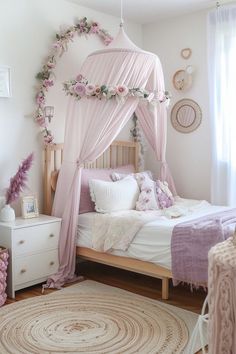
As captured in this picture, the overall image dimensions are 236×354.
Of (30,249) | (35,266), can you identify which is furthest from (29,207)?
(35,266)

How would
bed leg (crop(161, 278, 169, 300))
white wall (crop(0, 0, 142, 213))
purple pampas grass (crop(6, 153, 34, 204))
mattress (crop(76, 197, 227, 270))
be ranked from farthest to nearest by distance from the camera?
white wall (crop(0, 0, 142, 213)) < purple pampas grass (crop(6, 153, 34, 204)) < bed leg (crop(161, 278, 169, 300)) < mattress (crop(76, 197, 227, 270))

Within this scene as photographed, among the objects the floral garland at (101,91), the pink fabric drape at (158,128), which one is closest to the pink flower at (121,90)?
the floral garland at (101,91)

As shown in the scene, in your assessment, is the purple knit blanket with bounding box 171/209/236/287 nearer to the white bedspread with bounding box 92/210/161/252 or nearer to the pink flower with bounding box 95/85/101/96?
the white bedspread with bounding box 92/210/161/252

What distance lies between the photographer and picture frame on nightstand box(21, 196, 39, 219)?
382 centimetres

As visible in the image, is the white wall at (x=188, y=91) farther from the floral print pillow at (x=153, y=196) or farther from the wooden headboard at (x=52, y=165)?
the wooden headboard at (x=52, y=165)

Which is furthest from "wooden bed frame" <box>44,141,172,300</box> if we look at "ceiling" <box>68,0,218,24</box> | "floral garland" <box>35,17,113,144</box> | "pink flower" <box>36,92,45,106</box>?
"ceiling" <box>68,0,218,24</box>

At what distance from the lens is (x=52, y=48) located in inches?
164

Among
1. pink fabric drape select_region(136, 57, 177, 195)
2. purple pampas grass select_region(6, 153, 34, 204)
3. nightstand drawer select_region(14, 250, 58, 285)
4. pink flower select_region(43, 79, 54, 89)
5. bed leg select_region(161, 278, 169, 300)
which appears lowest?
bed leg select_region(161, 278, 169, 300)

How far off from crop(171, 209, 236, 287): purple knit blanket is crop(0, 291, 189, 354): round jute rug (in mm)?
330

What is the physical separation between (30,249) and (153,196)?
1368 millimetres

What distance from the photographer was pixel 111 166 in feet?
15.7

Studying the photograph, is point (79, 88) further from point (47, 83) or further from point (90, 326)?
point (90, 326)

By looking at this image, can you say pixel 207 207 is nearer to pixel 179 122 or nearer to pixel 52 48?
pixel 179 122

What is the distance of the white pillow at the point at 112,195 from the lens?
3943mm
